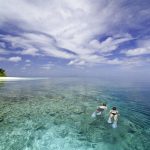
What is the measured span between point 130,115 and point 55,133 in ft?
37.1

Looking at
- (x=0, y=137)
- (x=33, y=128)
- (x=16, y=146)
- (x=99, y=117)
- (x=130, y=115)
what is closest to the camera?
(x=16, y=146)

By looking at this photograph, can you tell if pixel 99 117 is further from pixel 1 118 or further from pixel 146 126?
pixel 1 118

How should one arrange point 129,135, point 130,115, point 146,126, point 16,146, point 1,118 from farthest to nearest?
point 130,115
point 1,118
point 146,126
point 129,135
point 16,146

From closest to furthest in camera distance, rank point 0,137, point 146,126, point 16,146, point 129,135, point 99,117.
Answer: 1. point 16,146
2. point 0,137
3. point 129,135
4. point 146,126
5. point 99,117

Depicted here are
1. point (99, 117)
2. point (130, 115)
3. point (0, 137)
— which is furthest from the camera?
point (130, 115)

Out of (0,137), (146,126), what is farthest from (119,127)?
(0,137)

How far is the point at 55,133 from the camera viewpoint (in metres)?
13.9

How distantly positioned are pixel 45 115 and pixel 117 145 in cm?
1031

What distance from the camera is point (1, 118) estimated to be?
17.5m

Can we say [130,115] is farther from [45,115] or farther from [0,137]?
[0,137]

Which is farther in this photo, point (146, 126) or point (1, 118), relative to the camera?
point (1, 118)

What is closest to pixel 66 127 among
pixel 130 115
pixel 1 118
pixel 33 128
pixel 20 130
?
pixel 33 128

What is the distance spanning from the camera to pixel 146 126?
16.1 m

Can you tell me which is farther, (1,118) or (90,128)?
(1,118)
